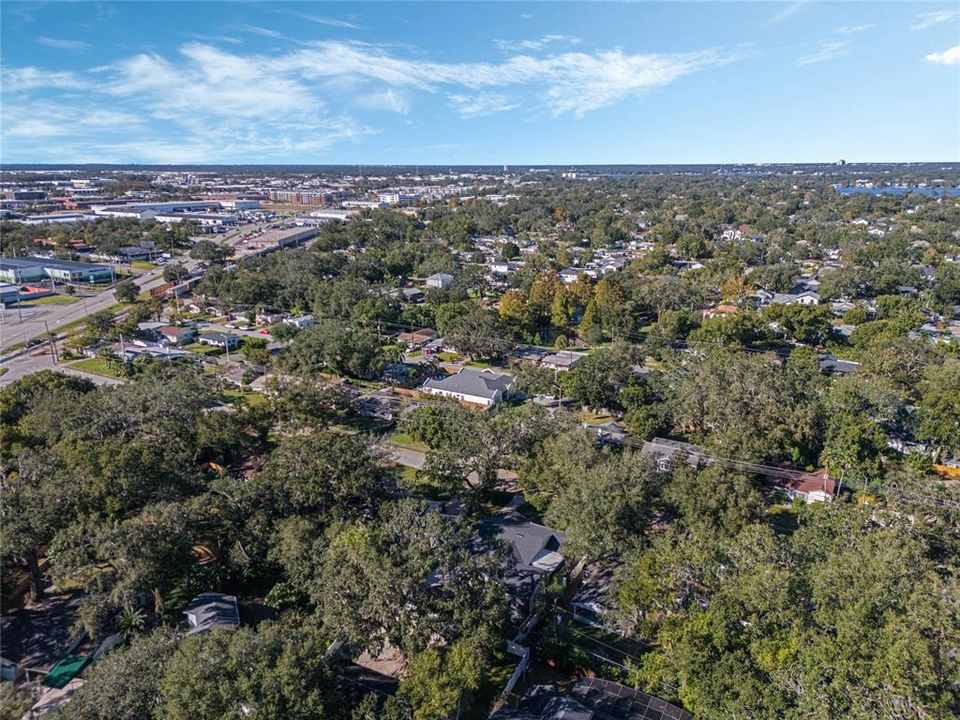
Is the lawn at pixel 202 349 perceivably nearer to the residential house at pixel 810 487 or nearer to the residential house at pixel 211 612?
the residential house at pixel 211 612

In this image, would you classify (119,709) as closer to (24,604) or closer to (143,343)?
(24,604)

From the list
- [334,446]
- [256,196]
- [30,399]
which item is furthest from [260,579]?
[256,196]

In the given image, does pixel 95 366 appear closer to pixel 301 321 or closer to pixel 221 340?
pixel 221 340

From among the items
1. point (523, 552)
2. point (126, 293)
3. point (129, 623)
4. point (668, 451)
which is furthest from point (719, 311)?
point (126, 293)

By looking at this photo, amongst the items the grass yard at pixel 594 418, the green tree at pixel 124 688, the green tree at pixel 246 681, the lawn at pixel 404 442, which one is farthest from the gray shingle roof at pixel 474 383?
the green tree at pixel 124 688

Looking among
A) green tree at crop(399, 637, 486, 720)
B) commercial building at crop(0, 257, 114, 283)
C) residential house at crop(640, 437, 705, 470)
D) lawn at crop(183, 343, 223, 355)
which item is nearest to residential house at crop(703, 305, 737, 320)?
residential house at crop(640, 437, 705, 470)

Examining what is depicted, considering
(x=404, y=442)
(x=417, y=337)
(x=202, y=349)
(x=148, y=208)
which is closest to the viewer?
(x=404, y=442)
